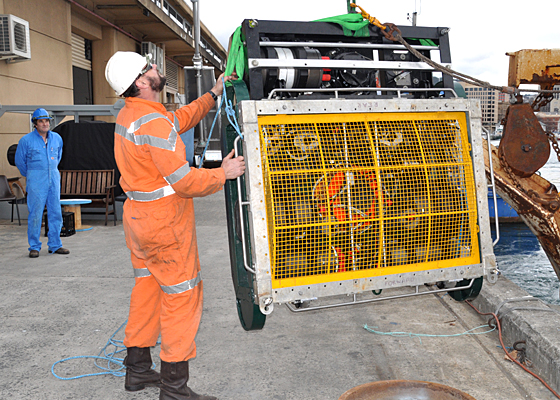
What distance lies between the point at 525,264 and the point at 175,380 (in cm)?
1117

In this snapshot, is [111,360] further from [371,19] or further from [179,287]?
[371,19]

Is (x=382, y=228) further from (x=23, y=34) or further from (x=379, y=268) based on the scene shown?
(x=23, y=34)

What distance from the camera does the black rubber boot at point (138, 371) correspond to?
3.18m

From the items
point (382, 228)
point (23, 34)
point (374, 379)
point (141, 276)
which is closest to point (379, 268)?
point (382, 228)

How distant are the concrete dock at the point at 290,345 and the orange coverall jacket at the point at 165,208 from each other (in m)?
0.57

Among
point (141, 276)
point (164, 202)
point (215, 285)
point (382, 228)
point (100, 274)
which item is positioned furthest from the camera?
point (100, 274)

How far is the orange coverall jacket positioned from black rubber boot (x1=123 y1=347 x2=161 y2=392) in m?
0.30

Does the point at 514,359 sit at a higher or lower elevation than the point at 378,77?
lower

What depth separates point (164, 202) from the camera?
2.91 metres

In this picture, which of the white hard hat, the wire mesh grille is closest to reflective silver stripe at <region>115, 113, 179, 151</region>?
the white hard hat

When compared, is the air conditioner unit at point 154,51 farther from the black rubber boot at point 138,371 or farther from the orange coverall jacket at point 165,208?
the black rubber boot at point 138,371

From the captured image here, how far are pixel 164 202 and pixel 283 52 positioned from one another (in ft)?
3.68

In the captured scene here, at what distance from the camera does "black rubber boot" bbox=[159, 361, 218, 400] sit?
2941mm

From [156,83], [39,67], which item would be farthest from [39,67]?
[156,83]
